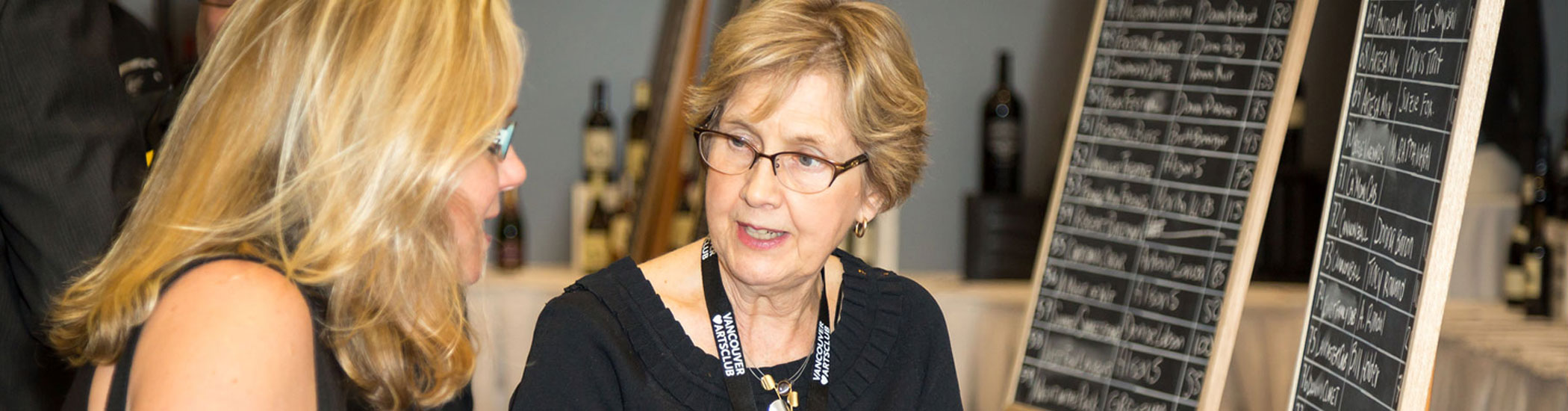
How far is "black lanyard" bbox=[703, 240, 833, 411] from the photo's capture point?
1.82 meters

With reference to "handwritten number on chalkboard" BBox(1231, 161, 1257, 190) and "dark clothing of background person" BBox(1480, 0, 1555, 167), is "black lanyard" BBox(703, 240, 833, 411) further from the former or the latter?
"dark clothing of background person" BBox(1480, 0, 1555, 167)

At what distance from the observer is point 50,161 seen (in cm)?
200

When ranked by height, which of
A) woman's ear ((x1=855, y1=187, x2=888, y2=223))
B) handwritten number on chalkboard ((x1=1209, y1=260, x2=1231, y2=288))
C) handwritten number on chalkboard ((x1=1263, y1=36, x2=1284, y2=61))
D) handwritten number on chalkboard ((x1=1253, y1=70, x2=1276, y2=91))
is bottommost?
handwritten number on chalkboard ((x1=1209, y1=260, x2=1231, y2=288))

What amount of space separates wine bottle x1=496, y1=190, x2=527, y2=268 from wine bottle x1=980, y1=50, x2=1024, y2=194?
5.29 feet

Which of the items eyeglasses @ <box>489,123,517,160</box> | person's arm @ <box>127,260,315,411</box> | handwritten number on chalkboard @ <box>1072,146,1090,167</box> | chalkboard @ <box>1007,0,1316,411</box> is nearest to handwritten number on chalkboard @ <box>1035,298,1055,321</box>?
chalkboard @ <box>1007,0,1316,411</box>

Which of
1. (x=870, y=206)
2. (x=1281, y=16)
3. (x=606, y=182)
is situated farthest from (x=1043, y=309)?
(x=606, y=182)

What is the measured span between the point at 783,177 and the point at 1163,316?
1.41 m

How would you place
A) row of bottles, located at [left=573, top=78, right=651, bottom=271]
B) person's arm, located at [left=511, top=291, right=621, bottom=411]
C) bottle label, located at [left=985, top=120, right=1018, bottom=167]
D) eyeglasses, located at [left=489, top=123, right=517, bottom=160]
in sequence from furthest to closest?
row of bottles, located at [left=573, top=78, right=651, bottom=271] → bottle label, located at [left=985, top=120, right=1018, bottom=167] → person's arm, located at [left=511, top=291, right=621, bottom=411] → eyeglasses, located at [left=489, top=123, right=517, bottom=160]

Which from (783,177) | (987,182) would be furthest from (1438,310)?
(987,182)

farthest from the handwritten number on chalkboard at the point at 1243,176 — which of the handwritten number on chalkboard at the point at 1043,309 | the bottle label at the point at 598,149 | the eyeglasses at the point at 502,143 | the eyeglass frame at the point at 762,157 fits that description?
the bottle label at the point at 598,149

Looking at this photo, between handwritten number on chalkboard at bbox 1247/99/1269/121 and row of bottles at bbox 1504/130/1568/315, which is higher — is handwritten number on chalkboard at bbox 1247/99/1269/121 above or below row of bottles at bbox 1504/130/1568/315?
above

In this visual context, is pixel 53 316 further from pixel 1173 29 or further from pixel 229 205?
pixel 1173 29

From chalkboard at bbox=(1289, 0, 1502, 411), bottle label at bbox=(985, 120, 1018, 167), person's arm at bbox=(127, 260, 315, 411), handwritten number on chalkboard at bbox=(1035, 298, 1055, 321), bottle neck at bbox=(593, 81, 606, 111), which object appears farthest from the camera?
bottle neck at bbox=(593, 81, 606, 111)

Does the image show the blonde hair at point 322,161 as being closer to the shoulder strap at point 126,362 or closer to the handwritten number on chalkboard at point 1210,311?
the shoulder strap at point 126,362
